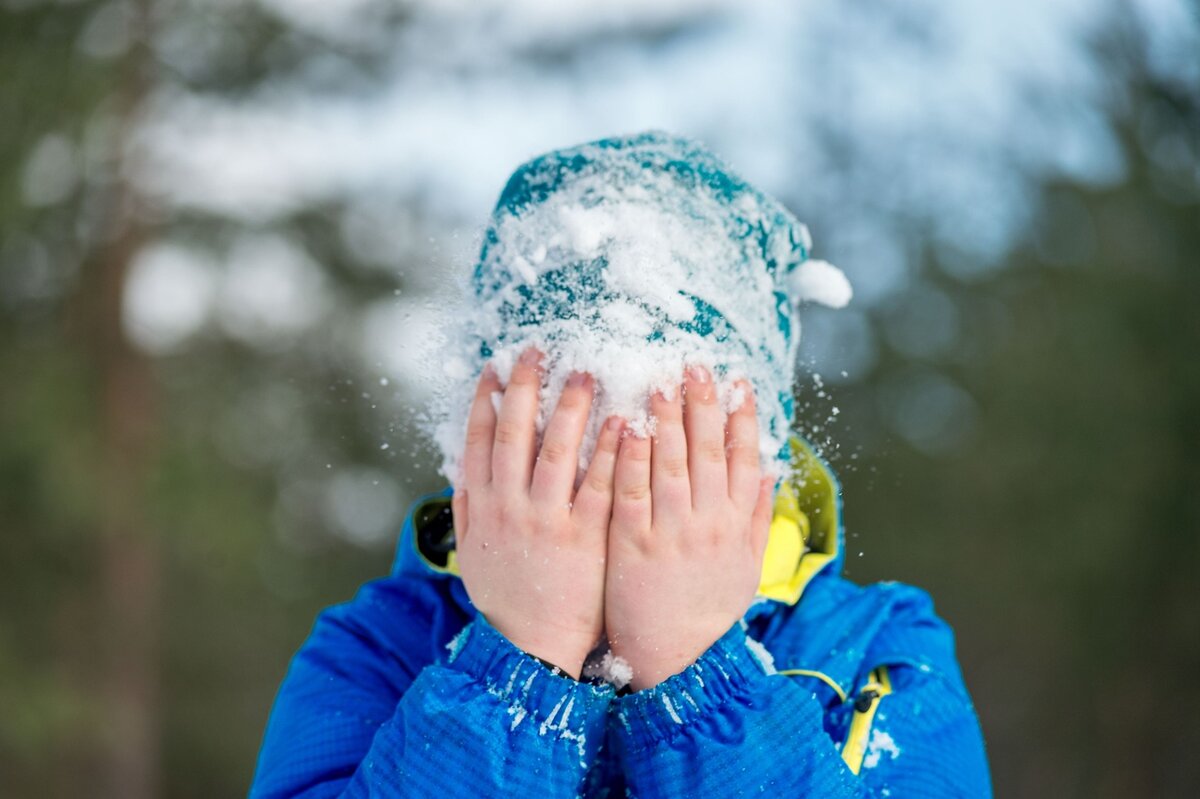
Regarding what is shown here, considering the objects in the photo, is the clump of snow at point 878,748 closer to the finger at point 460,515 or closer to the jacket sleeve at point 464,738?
the jacket sleeve at point 464,738

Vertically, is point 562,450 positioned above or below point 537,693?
above

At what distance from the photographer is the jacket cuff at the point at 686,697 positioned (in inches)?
49.5

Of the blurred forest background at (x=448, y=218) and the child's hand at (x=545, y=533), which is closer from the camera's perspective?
the child's hand at (x=545, y=533)

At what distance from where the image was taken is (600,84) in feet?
26.4

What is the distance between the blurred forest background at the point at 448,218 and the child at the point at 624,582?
5.21m

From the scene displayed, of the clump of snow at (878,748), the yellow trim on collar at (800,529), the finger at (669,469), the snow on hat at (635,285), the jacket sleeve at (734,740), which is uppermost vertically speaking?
the snow on hat at (635,285)

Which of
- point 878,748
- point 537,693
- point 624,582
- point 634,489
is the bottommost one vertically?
point 878,748

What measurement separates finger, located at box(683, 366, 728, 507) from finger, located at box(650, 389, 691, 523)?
0.04 ft

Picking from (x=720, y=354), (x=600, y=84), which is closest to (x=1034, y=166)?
(x=600, y=84)

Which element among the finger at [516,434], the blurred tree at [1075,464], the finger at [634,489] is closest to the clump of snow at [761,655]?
the finger at [634,489]

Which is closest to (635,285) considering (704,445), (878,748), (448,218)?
(704,445)

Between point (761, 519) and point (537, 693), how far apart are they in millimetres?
372

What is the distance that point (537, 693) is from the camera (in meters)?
1.25

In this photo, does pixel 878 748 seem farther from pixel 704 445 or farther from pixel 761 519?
pixel 704 445
